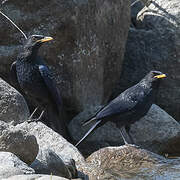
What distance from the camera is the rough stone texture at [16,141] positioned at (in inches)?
209

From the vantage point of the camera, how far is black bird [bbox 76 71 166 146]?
25.8 ft

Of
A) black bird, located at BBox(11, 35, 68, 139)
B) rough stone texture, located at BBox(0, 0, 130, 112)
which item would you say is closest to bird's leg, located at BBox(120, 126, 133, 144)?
rough stone texture, located at BBox(0, 0, 130, 112)

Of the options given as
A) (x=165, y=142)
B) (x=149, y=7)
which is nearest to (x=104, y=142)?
(x=165, y=142)

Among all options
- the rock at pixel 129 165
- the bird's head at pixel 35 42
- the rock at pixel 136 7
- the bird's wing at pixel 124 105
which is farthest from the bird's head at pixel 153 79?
the rock at pixel 136 7

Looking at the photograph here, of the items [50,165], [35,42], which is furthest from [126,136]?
[50,165]

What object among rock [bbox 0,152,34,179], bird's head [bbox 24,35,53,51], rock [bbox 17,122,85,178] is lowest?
rock [bbox 17,122,85,178]

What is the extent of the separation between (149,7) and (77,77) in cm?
266

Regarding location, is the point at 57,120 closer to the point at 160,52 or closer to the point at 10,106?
the point at 10,106

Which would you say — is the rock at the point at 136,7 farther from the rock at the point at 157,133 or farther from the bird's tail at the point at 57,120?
the bird's tail at the point at 57,120

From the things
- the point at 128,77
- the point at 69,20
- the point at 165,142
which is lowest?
the point at 165,142

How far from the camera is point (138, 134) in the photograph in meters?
8.77

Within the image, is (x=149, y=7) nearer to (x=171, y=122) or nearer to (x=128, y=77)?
(x=128, y=77)

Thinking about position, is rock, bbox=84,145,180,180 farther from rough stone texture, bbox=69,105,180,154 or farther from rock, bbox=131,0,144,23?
rock, bbox=131,0,144,23

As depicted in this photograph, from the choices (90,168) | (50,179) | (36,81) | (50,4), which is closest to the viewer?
(50,179)
